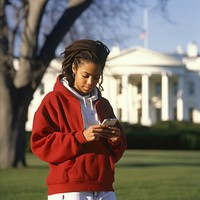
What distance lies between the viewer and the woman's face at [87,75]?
14.7ft

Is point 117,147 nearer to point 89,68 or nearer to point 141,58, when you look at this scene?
point 89,68

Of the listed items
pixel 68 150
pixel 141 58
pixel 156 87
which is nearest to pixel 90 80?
pixel 68 150

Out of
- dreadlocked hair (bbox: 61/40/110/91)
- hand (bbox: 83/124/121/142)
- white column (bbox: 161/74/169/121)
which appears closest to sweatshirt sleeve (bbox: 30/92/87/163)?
hand (bbox: 83/124/121/142)

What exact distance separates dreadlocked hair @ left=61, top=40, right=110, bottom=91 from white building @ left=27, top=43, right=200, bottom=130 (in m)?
82.3

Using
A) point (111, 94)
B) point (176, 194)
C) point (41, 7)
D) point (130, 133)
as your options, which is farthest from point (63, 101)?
point (111, 94)

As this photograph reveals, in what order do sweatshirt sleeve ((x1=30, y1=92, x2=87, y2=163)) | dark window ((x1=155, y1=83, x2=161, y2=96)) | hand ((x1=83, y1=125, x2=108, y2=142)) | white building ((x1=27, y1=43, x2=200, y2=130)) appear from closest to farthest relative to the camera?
hand ((x1=83, y1=125, x2=108, y2=142)), sweatshirt sleeve ((x1=30, y1=92, x2=87, y2=163)), white building ((x1=27, y1=43, x2=200, y2=130)), dark window ((x1=155, y1=83, x2=161, y2=96))

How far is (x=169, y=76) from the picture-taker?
94750 mm

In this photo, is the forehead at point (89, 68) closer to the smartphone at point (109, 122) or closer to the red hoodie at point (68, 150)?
the red hoodie at point (68, 150)

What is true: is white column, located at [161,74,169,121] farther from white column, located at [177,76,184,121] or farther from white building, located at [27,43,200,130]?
white column, located at [177,76,184,121]

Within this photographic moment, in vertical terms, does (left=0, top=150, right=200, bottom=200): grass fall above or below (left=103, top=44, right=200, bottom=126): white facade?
below

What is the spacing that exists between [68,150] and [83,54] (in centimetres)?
59

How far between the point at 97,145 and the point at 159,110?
91756mm

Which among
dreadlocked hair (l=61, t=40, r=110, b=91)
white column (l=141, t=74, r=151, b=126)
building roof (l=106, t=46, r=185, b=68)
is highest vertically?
building roof (l=106, t=46, r=185, b=68)

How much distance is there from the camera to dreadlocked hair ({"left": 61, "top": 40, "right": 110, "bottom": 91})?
4543 millimetres
